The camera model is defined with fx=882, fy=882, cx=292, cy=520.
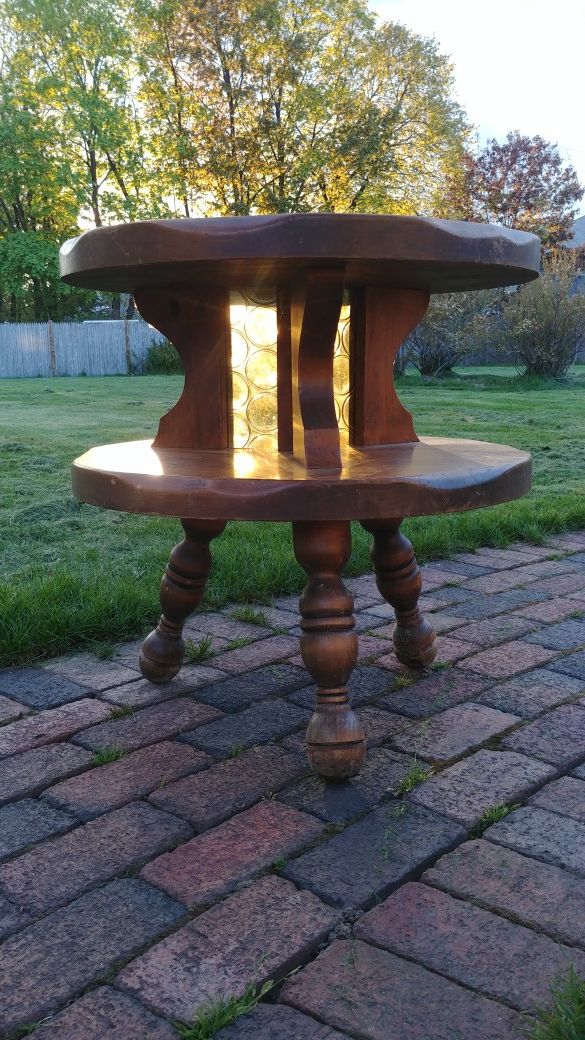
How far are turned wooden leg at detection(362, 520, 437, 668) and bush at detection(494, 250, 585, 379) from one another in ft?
43.7

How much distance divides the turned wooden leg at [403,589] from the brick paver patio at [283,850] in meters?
0.09

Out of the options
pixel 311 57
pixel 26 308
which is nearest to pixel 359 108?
pixel 311 57

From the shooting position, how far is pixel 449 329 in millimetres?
15117

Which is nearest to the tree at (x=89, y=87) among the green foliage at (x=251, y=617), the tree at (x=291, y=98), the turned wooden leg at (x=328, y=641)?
the tree at (x=291, y=98)

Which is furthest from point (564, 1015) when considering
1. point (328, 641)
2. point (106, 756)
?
point (106, 756)

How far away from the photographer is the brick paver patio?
1193 mm

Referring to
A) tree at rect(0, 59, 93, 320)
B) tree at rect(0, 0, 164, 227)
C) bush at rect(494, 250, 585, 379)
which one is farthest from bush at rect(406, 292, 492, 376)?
tree at rect(0, 59, 93, 320)

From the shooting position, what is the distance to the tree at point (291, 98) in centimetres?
2084

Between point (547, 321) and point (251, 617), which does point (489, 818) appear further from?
point (547, 321)

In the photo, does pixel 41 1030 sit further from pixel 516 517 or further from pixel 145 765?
pixel 516 517

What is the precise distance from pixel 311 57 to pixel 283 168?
2829 mm

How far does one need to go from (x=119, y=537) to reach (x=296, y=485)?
2417 millimetres

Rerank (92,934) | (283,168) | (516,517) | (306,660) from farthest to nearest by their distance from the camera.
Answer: (283,168) < (516,517) < (306,660) < (92,934)

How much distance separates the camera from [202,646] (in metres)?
2.55
